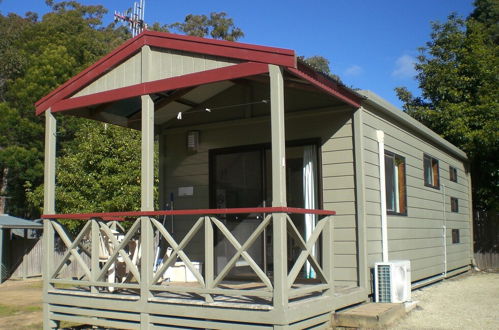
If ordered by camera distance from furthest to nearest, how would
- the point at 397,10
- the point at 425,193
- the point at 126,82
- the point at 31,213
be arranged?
1. the point at 31,213
2. the point at 397,10
3. the point at 425,193
4. the point at 126,82

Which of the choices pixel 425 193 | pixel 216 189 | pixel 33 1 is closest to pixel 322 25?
pixel 425 193

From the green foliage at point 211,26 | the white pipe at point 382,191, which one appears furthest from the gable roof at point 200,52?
the green foliage at point 211,26

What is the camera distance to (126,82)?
641cm

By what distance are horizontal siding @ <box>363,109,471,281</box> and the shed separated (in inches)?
445

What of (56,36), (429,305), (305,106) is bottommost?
(429,305)

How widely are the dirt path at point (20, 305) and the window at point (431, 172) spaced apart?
660 cm

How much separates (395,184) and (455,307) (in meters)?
1.85

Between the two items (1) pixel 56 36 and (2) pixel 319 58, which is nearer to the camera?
(1) pixel 56 36

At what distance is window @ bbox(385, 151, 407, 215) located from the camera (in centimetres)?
753

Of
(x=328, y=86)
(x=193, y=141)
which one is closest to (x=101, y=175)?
(x=193, y=141)

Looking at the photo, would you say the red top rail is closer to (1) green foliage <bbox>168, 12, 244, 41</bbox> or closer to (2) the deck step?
(2) the deck step

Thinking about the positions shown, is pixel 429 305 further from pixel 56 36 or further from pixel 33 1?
pixel 33 1

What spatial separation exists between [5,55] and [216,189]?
837 inches

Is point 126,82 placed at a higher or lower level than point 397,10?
lower
